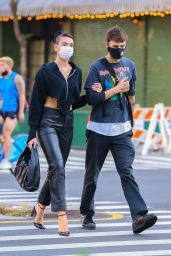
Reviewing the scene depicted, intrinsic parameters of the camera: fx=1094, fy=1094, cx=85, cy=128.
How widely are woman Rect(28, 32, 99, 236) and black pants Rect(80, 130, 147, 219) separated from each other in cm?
32

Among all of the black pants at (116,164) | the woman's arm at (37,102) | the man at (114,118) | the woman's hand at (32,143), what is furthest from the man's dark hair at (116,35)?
the woman's hand at (32,143)

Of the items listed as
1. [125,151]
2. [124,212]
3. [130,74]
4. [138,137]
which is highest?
[130,74]

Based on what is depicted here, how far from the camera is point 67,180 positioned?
1656 cm

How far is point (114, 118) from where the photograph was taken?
10594mm

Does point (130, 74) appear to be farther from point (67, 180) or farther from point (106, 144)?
point (67, 180)

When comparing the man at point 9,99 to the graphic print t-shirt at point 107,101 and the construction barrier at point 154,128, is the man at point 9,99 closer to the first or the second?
the construction barrier at point 154,128

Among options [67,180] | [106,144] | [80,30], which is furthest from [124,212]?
[80,30]

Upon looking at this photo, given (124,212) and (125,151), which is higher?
(125,151)

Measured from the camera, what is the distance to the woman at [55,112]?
10.3 meters

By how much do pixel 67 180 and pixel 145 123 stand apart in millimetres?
7121

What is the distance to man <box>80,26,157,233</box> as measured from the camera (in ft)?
34.6

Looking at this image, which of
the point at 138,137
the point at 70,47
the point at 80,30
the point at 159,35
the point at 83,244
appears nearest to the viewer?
the point at 83,244

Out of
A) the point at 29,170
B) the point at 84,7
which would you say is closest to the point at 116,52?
the point at 29,170

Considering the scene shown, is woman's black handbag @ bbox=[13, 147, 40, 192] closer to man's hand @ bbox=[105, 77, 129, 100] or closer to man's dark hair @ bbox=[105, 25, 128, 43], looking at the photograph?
man's hand @ bbox=[105, 77, 129, 100]
